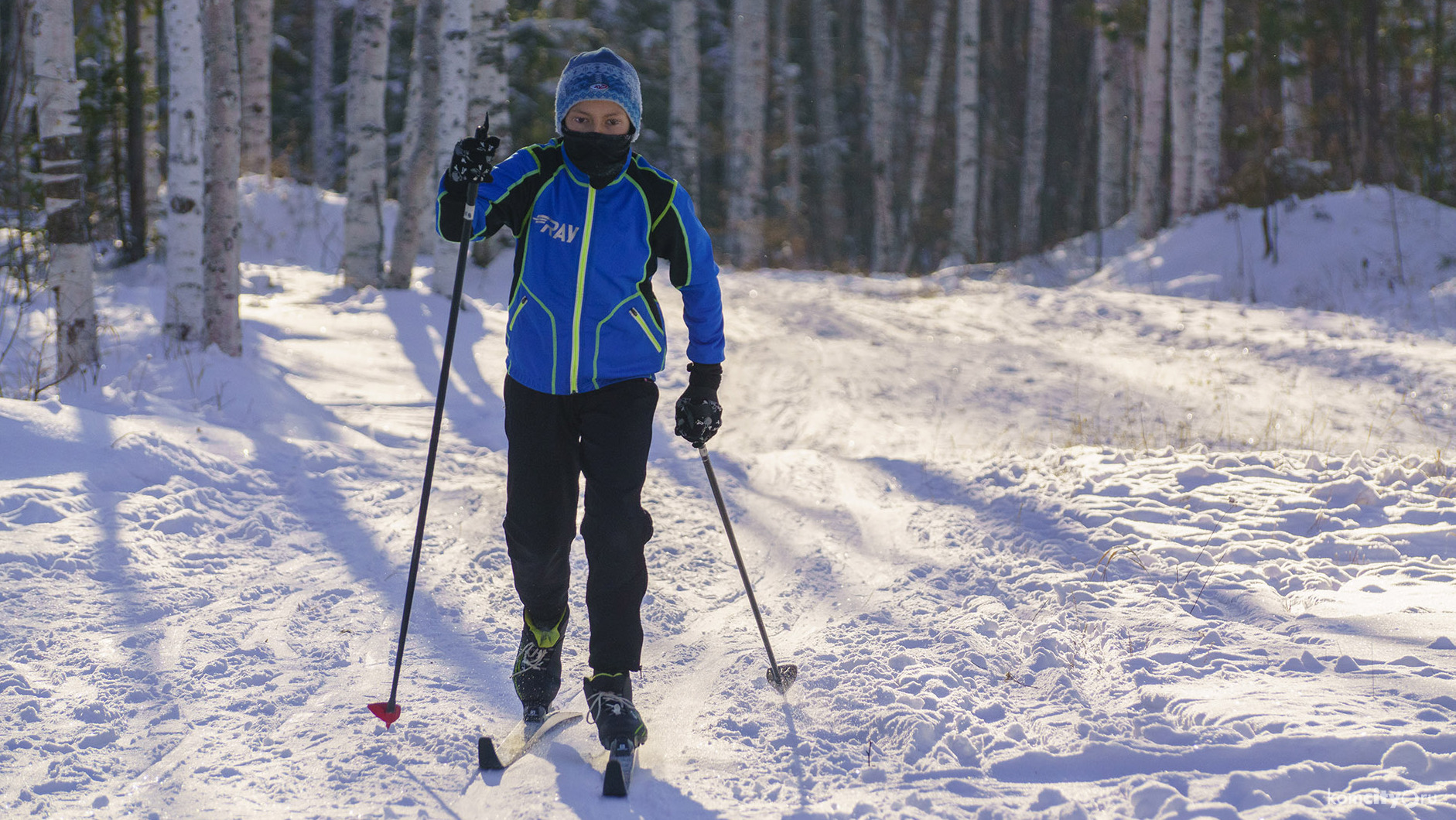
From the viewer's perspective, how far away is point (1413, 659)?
347 cm

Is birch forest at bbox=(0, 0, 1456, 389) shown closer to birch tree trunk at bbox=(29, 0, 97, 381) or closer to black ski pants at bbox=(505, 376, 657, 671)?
Result: birch tree trunk at bbox=(29, 0, 97, 381)

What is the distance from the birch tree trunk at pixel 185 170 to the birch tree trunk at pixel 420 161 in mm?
2696

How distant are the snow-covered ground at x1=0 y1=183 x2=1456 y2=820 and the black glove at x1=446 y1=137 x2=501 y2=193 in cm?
174

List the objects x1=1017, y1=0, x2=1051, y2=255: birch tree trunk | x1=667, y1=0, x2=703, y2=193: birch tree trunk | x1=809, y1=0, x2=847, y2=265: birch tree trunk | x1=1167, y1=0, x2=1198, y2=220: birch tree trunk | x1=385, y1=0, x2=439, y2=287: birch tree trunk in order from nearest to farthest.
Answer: x1=385, y1=0, x2=439, y2=287: birch tree trunk < x1=667, y1=0, x2=703, y2=193: birch tree trunk < x1=1167, y1=0, x2=1198, y2=220: birch tree trunk < x1=1017, y1=0, x2=1051, y2=255: birch tree trunk < x1=809, y1=0, x2=847, y2=265: birch tree trunk

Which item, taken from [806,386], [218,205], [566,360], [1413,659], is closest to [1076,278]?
[806,386]

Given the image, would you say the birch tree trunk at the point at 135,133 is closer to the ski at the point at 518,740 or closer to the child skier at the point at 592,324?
the child skier at the point at 592,324

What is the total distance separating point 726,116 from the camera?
73.5ft

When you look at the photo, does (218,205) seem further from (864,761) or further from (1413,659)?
(1413,659)

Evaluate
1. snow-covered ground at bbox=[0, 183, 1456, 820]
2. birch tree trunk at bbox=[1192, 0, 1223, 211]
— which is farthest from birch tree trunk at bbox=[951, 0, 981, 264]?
snow-covered ground at bbox=[0, 183, 1456, 820]

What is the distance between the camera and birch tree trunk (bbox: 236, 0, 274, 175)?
1415 cm

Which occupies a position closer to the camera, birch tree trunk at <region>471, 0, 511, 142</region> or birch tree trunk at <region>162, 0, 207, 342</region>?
birch tree trunk at <region>162, 0, 207, 342</region>

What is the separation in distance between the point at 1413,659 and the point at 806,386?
587cm

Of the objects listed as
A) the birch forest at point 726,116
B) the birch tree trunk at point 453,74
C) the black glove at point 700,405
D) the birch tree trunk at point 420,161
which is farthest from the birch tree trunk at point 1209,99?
the black glove at point 700,405

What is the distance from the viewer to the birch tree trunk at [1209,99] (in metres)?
15.8
